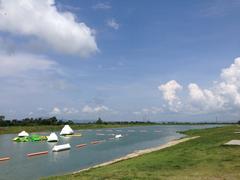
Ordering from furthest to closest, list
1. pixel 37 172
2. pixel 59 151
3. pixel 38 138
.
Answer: pixel 38 138 < pixel 59 151 < pixel 37 172

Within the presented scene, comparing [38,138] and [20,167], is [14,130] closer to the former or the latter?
[38,138]

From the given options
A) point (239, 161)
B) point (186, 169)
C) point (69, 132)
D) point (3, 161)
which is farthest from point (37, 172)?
point (69, 132)

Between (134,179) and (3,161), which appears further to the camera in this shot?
(3,161)

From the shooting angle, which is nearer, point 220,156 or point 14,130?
point 220,156

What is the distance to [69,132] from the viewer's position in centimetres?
14550

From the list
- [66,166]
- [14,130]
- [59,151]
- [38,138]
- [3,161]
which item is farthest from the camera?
[14,130]

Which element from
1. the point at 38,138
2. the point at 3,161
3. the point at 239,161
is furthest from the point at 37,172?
the point at 38,138

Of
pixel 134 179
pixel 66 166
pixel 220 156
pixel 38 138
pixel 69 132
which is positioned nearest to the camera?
pixel 134 179

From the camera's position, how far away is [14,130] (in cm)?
16425

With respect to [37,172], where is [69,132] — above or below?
above

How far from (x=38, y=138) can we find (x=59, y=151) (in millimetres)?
43753

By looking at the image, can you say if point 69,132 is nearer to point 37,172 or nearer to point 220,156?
point 37,172

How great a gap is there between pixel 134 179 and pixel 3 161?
42.0 meters

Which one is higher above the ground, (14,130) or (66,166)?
(14,130)
